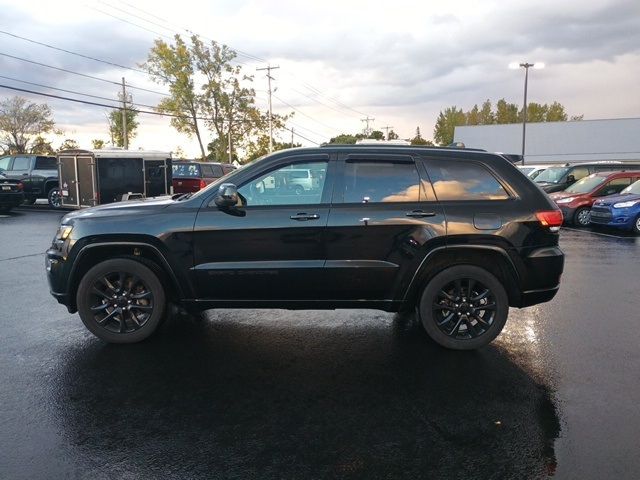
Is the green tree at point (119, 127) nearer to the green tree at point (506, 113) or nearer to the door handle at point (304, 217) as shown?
the door handle at point (304, 217)

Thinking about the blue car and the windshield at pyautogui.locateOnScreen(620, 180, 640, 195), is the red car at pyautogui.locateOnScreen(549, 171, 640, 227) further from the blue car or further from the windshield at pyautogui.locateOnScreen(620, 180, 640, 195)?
the blue car

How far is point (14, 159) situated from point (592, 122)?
2550 inches

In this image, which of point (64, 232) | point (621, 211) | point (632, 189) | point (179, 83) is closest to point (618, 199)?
point (621, 211)

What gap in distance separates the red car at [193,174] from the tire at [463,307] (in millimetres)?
15026

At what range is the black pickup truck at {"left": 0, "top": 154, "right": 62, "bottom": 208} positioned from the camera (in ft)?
63.6

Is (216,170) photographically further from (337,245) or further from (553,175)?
(337,245)

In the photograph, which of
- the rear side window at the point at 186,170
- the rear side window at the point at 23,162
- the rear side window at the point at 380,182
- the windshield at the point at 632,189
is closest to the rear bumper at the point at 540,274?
the rear side window at the point at 380,182

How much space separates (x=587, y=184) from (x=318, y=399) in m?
15.0

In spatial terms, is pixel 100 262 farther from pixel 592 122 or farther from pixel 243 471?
pixel 592 122

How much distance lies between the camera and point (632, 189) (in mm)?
14422

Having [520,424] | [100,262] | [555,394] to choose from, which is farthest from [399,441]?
[100,262]

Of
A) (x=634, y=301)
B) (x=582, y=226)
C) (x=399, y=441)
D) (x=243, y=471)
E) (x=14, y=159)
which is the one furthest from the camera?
(x=14, y=159)

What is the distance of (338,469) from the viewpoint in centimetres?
291

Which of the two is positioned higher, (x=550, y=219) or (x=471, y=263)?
(x=550, y=219)
